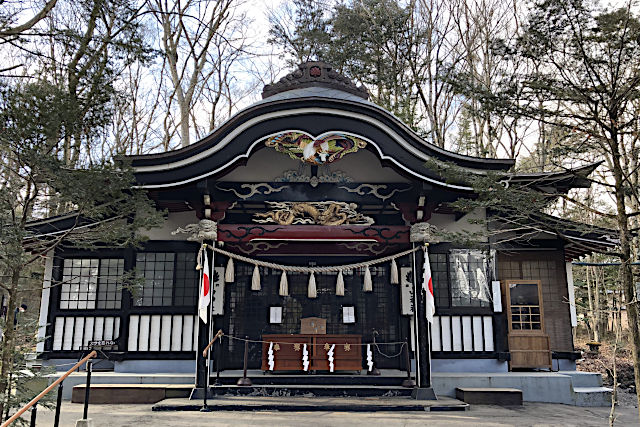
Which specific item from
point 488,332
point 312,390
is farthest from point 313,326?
point 488,332

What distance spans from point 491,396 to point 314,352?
3478 mm

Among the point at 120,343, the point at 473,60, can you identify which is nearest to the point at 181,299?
the point at 120,343

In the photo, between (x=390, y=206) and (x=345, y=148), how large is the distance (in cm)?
175

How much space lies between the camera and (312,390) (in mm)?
9484

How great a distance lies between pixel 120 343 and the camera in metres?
10.5

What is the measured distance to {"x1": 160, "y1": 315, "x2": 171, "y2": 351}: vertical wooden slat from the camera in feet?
34.7

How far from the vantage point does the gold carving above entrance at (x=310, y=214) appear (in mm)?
10078

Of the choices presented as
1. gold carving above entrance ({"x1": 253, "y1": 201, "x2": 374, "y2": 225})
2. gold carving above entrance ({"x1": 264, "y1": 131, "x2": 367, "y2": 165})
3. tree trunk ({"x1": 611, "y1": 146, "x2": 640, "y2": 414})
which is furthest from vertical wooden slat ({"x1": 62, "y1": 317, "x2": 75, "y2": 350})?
tree trunk ({"x1": 611, "y1": 146, "x2": 640, "y2": 414})

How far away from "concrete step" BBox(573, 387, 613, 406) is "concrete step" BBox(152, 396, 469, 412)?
295 cm

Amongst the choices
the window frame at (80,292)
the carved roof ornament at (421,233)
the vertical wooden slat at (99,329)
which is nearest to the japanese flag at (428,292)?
the carved roof ornament at (421,233)

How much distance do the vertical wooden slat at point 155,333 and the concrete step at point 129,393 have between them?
1160mm

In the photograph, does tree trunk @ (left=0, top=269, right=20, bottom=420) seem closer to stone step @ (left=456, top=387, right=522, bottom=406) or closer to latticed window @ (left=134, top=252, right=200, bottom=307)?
latticed window @ (left=134, top=252, right=200, bottom=307)

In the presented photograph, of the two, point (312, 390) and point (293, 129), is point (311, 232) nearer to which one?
point (293, 129)

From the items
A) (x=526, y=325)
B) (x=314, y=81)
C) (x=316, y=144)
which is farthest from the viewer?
(x=526, y=325)
